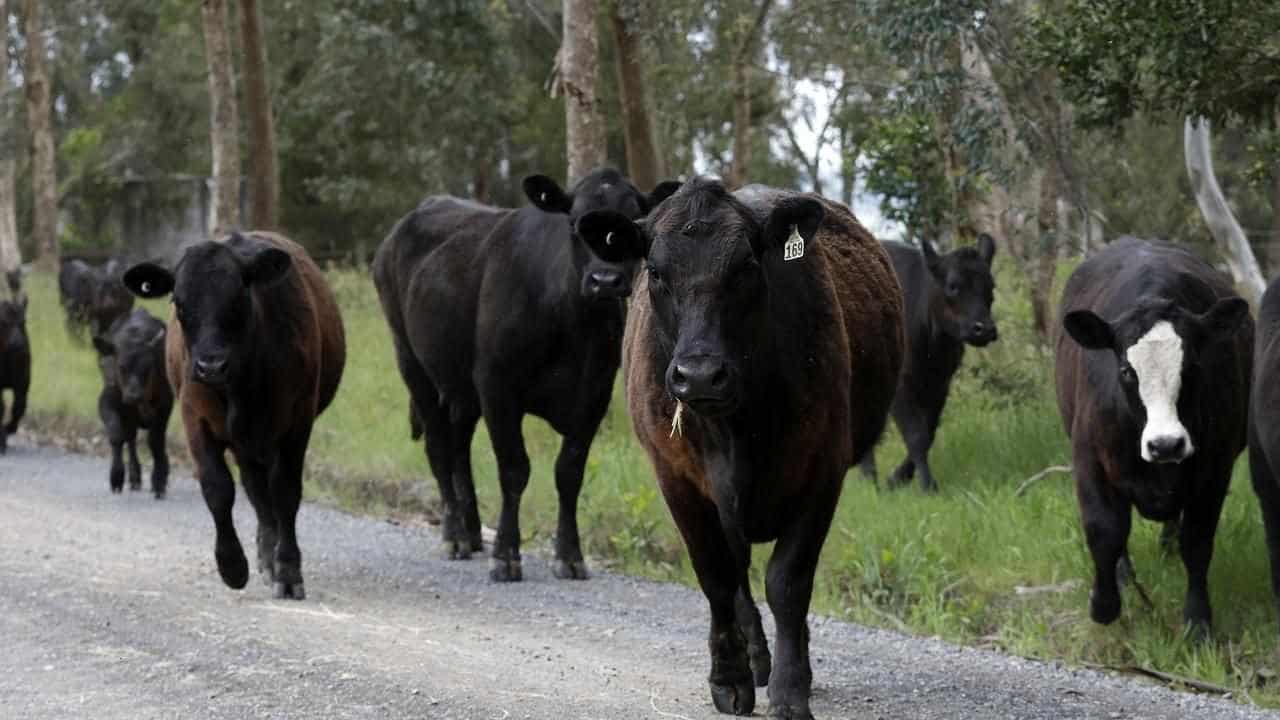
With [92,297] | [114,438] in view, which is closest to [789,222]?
[114,438]

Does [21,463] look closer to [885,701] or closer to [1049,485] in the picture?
[1049,485]

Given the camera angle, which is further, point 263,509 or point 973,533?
point 263,509

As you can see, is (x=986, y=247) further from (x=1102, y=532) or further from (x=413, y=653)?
(x=413, y=653)

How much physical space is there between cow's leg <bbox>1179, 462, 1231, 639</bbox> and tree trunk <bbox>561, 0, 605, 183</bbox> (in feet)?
27.2

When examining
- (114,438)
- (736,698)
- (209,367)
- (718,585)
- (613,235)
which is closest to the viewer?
(613,235)

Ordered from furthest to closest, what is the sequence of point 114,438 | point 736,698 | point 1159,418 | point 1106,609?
1. point 114,438
2. point 1106,609
3. point 1159,418
4. point 736,698

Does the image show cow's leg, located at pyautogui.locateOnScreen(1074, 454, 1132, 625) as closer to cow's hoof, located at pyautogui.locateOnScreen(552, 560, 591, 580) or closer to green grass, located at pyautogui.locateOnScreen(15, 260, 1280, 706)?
green grass, located at pyautogui.locateOnScreen(15, 260, 1280, 706)

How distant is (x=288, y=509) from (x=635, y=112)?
38.0 feet

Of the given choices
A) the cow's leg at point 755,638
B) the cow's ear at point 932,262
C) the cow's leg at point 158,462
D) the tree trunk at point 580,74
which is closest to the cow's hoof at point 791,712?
the cow's leg at point 755,638

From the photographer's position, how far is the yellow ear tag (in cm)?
676

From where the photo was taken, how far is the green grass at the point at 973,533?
9398 mm

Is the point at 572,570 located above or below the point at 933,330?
below

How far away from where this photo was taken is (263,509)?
1115 centimetres

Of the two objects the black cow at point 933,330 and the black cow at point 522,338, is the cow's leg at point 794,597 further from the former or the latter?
the black cow at point 933,330
